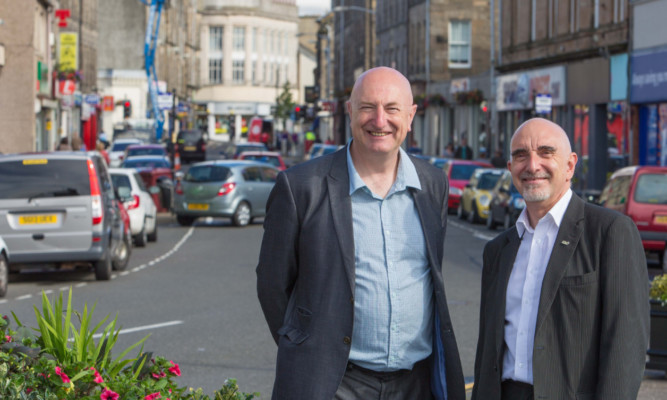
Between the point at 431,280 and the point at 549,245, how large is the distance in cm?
49

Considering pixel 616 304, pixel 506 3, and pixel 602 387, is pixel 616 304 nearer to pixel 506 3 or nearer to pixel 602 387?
pixel 602 387

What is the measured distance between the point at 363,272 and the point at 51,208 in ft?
43.2

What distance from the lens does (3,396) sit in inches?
189

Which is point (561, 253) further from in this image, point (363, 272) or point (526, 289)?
point (363, 272)

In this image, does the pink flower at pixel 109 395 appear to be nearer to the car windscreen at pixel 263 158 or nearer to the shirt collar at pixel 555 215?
the shirt collar at pixel 555 215

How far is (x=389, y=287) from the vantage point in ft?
15.9

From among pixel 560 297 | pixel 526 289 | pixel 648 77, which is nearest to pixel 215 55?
pixel 648 77

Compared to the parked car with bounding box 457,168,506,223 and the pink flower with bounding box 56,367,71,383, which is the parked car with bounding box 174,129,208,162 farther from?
the pink flower with bounding box 56,367,71,383

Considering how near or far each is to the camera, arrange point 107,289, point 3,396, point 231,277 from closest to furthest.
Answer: point 3,396 < point 107,289 < point 231,277

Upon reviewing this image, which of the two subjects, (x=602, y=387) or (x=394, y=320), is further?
(x=394, y=320)

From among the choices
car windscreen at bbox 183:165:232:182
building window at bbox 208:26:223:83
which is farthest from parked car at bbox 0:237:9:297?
building window at bbox 208:26:223:83

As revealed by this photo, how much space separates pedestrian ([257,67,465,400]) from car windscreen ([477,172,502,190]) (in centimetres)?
2803

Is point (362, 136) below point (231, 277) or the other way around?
the other way around

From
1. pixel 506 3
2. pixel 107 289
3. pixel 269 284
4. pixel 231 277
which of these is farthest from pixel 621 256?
pixel 506 3
